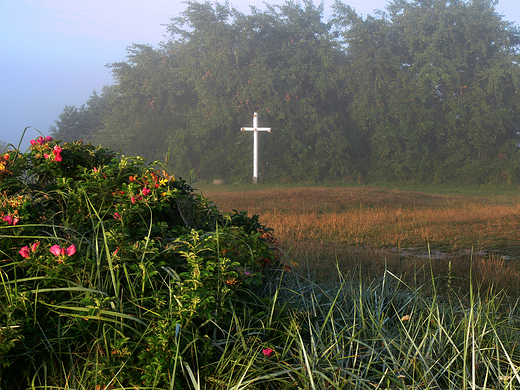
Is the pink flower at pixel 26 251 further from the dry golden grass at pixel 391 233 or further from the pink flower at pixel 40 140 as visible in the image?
the dry golden grass at pixel 391 233

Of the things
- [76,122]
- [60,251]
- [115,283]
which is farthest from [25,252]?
[76,122]

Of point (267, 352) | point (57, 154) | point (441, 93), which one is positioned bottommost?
point (267, 352)

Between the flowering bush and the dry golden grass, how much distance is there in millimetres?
1103

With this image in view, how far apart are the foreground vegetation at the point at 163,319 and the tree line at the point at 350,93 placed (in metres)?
21.5

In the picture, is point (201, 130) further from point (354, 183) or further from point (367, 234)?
point (367, 234)

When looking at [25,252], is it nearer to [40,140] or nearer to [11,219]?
[11,219]

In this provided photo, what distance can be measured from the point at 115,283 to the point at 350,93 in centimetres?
2694

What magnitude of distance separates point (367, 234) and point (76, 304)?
5.93 meters

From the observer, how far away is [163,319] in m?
2.07

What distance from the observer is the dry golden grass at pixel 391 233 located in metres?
5.04

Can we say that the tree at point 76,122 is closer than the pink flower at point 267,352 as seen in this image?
No

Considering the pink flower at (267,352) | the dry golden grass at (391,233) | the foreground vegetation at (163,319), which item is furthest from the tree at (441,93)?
the pink flower at (267,352)

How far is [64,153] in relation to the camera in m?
3.23

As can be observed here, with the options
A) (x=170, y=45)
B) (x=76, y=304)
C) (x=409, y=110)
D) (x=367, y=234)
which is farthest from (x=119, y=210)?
(x=170, y=45)
